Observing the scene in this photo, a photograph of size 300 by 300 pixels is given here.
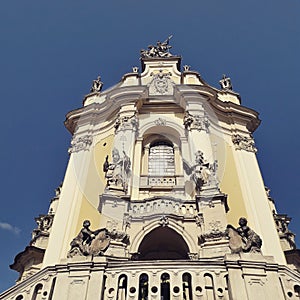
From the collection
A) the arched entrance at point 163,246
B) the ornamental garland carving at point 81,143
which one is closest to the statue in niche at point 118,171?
the arched entrance at point 163,246

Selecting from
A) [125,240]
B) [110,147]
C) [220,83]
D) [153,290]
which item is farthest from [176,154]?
[153,290]

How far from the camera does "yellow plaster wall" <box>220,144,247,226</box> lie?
49.4 feet

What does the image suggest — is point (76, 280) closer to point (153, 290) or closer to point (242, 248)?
point (153, 290)

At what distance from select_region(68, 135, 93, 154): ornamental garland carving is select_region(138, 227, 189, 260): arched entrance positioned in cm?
631

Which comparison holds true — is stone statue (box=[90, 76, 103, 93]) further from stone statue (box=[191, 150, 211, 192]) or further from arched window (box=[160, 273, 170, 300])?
arched window (box=[160, 273, 170, 300])

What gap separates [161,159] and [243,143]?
4370 mm

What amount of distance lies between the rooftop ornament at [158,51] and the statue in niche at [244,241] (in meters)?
17.6

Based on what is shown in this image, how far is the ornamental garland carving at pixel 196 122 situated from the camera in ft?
58.1

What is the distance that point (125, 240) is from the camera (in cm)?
1319

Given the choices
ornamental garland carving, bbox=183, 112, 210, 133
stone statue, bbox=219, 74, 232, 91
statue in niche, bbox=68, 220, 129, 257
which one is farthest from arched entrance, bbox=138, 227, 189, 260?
stone statue, bbox=219, 74, 232, 91

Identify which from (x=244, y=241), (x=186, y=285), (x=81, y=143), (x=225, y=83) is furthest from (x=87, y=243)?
(x=225, y=83)

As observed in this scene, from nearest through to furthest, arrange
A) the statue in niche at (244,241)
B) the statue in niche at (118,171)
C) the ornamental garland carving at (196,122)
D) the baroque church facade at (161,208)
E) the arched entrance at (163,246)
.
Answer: the baroque church facade at (161,208)
the statue in niche at (244,241)
the arched entrance at (163,246)
the statue in niche at (118,171)
the ornamental garland carving at (196,122)

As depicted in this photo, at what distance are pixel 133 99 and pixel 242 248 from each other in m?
12.5

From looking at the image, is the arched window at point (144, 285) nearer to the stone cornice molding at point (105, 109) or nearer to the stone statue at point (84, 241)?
the stone statue at point (84, 241)
